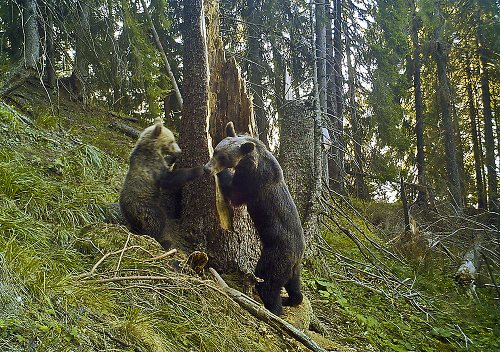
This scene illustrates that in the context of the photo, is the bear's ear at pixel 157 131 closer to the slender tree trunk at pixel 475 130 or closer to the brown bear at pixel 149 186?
the brown bear at pixel 149 186

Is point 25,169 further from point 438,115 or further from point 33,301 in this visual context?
point 438,115

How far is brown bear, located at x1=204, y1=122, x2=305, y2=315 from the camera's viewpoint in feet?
12.5

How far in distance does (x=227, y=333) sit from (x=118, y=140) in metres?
6.43

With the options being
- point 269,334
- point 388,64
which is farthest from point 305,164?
point 388,64

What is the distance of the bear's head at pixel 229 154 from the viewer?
3729 mm

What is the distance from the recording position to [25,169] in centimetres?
439

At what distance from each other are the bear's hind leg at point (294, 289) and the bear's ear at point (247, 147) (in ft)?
4.51

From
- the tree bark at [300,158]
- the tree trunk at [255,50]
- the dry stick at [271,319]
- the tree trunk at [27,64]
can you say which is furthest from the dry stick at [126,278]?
the tree trunk at [255,50]

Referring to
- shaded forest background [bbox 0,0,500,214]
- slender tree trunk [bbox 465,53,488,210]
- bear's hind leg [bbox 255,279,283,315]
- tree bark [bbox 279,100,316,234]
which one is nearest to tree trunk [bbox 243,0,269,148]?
shaded forest background [bbox 0,0,500,214]

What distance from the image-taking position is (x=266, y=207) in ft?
13.1

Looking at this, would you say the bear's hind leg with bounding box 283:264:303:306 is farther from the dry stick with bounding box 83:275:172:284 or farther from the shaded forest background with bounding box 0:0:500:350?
the dry stick with bounding box 83:275:172:284

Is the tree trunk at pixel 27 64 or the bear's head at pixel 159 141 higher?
the tree trunk at pixel 27 64

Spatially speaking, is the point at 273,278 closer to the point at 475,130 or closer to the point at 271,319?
the point at 271,319

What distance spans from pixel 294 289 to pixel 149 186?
6.55 ft
